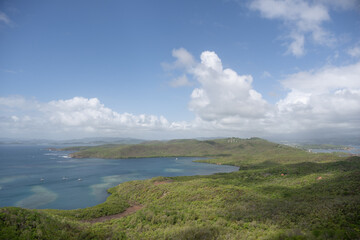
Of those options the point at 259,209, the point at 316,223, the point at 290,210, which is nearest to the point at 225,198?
the point at 259,209

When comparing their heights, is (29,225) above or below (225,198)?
above

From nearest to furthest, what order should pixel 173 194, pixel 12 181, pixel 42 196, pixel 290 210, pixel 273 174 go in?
pixel 290 210
pixel 173 194
pixel 42 196
pixel 273 174
pixel 12 181

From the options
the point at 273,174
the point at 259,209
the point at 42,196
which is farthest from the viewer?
the point at 273,174

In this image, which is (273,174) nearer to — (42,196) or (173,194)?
(173,194)

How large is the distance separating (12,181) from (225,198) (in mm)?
121909

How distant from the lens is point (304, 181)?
213 feet

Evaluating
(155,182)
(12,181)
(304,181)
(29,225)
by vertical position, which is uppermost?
(29,225)

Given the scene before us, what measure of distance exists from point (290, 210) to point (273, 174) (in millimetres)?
61858

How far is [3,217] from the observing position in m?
24.1

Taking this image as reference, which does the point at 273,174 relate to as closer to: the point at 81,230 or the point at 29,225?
the point at 81,230

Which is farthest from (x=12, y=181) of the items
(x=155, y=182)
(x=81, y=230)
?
Answer: (x=81, y=230)

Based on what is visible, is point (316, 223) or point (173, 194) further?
point (173, 194)

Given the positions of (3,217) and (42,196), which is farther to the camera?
(42,196)

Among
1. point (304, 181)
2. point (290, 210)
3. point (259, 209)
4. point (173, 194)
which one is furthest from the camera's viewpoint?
point (304, 181)
